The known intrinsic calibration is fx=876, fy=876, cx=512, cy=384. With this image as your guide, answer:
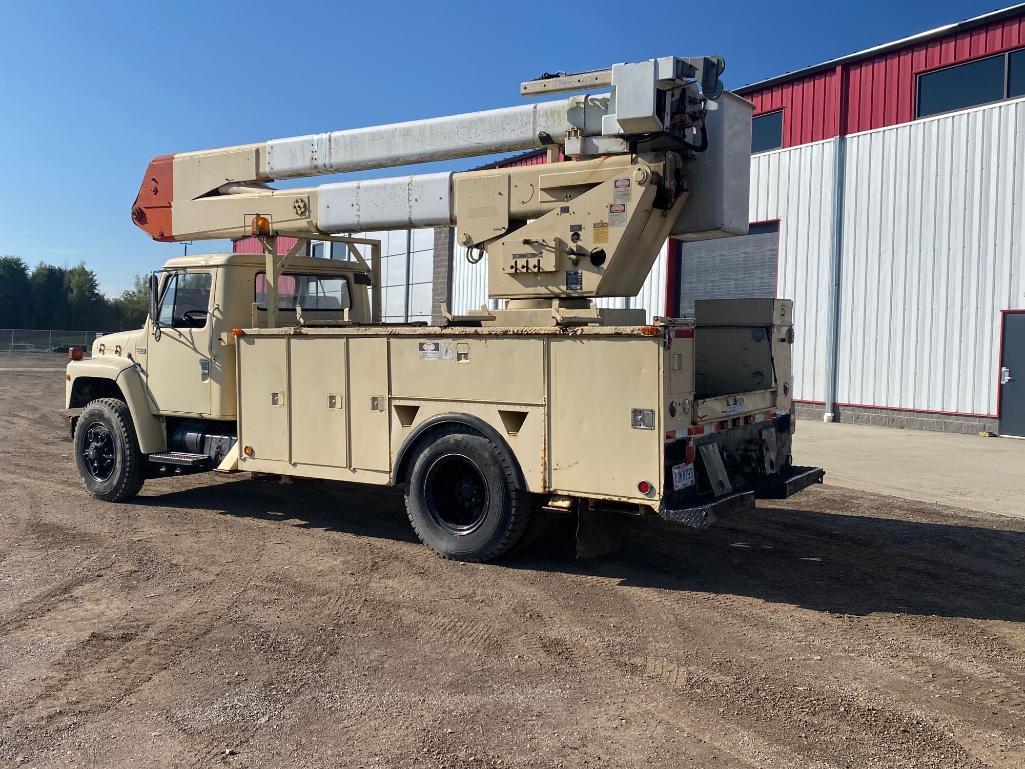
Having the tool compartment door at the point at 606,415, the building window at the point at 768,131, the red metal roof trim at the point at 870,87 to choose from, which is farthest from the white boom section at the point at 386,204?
the building window at the point at 768,131

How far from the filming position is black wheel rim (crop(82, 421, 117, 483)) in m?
9.66

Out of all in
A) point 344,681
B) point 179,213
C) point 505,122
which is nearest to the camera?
point 344,681

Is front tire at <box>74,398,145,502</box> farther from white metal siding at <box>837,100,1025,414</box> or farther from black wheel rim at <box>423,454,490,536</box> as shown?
white metal siding at <box>837,100,1025,414</box>

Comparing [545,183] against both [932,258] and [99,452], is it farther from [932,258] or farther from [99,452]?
[932,258]

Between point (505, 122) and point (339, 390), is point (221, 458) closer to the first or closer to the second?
point (339, 390)

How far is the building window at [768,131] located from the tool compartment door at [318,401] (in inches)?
559

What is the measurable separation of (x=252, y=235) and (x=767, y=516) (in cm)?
615

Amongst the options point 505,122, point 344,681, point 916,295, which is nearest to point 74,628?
point 344,681

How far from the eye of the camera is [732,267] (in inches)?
793

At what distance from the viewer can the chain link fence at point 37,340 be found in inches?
1996

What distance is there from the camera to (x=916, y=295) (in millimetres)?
16547

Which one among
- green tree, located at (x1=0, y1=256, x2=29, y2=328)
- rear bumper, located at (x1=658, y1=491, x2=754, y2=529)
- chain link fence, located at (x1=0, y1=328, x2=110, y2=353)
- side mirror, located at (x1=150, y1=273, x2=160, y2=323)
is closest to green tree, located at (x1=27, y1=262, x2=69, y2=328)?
green tree, located at (x1=0, y1=256, x2=29, y2=328)

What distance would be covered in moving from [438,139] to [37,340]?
169ft

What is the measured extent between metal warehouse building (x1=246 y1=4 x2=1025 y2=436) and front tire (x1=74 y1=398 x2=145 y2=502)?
7265mm
